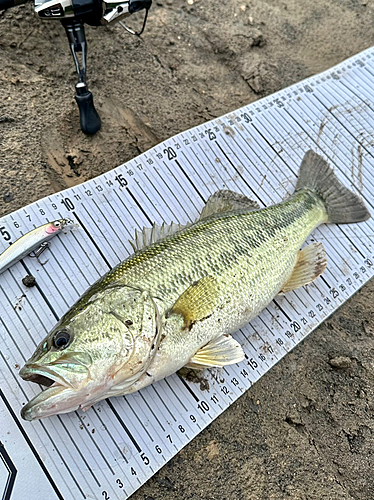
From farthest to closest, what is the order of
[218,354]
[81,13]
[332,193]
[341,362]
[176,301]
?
[332,193]
[341,362]
[81,13]
[218,354]
[176,301]

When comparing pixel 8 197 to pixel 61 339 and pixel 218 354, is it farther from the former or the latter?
pixel 218 354

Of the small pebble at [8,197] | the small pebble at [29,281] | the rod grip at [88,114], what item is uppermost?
the rod grip at [88,114]

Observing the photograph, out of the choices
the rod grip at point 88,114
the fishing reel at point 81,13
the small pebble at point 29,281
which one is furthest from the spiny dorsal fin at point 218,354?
the fishing reel at point 81,13

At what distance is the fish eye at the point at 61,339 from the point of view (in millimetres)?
2301

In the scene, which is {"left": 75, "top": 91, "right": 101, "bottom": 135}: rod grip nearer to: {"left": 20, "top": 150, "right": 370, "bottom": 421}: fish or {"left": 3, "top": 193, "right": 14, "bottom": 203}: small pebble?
{"left": 3, "top": 193, "right": 14, "bottom": 203}: small pebble

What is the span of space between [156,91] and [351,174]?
7.67ft

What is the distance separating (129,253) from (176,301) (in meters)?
0.96

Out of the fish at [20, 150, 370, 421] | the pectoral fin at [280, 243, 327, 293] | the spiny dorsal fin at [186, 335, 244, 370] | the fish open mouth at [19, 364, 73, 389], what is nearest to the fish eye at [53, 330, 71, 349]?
the fish at [20, 150, 370, 421]

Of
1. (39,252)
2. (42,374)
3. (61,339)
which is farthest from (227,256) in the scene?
(39,252)

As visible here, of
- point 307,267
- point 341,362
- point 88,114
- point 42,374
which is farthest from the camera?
point 88,114

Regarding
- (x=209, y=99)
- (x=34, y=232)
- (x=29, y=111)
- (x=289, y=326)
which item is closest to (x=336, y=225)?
(x=289, y=326)

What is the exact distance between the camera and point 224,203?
134 inches

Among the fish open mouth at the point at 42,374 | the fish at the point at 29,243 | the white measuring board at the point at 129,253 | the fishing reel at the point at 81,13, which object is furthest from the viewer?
the fish at the point at 29,243

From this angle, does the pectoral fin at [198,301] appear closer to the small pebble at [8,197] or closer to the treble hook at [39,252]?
the treble hook at [39,252]
